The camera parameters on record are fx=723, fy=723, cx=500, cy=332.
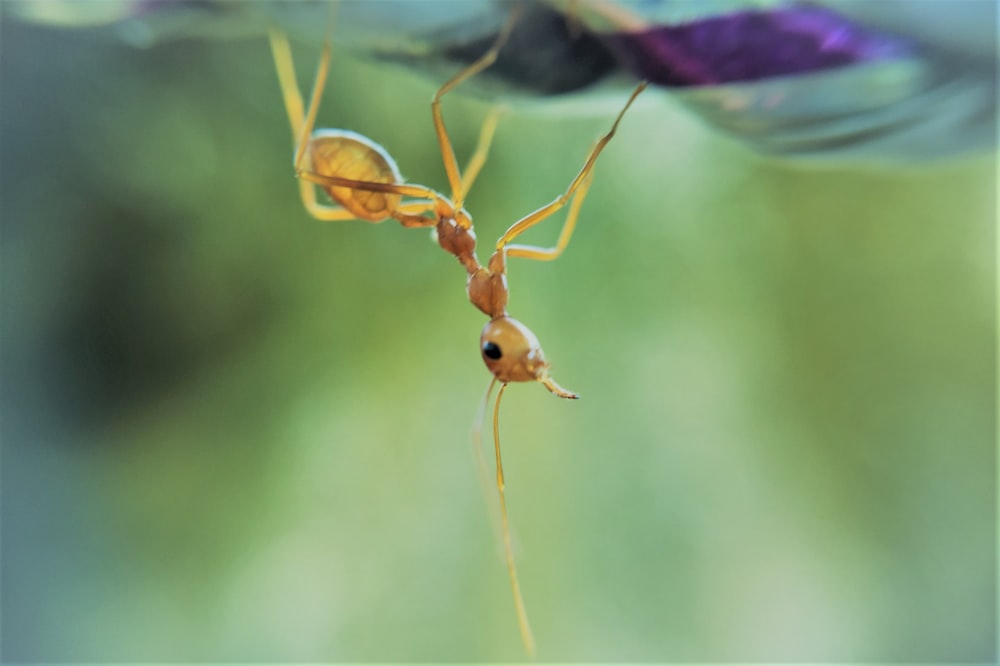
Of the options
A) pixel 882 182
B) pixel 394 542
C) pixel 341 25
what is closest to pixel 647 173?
pixel 882 182

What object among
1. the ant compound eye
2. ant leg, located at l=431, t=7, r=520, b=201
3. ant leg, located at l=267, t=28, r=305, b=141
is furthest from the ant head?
ant leg, located at l=267, t=28, r=305, b=141

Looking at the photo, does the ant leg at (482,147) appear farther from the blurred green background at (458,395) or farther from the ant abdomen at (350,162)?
the ant abdomen at (350,162)

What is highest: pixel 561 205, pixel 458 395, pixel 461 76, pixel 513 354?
pixel 461 76

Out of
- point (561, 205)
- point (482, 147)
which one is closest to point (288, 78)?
point (482, 147)

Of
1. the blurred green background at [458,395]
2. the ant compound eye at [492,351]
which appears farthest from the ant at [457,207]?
the blurred green background at [458,395]

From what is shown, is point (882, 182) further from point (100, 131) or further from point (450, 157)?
point (100, 131)

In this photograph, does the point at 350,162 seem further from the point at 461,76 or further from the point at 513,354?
the point at 513,354
